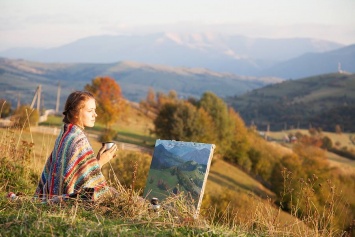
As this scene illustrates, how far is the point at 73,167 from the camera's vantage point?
6.52m

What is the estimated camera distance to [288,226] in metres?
6.04

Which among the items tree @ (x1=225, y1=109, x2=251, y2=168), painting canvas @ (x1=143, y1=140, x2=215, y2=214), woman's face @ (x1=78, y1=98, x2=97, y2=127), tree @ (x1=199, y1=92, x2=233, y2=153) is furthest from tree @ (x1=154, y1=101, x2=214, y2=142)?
woman's face @ (x1=78, y1=98, x2=97, y2=127)

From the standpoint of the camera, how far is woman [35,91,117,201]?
6496mm

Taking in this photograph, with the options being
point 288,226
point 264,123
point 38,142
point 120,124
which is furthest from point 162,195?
point 264,123

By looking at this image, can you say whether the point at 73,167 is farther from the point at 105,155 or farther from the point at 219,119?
the point at 219,119

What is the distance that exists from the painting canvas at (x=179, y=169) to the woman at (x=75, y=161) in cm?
111

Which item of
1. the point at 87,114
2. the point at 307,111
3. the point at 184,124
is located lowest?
the point at 307,111

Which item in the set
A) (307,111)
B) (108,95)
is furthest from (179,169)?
(307,111)

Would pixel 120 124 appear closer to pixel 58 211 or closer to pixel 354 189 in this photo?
pixel 354 189

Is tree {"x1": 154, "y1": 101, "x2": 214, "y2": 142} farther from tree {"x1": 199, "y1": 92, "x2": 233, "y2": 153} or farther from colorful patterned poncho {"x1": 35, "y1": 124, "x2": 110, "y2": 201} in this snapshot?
colorful patterned poncho {"x1": 35, "y1": 124, "x2": 110, "y2": 201}

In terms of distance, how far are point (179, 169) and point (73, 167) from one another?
1765mm

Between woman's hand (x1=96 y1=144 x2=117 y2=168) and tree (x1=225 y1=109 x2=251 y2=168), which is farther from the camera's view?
tree (x1=225 y1=109 x2=251 y2=168)

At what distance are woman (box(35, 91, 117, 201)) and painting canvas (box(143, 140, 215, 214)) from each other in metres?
1.11

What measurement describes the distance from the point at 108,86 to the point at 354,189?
40.8 metres
